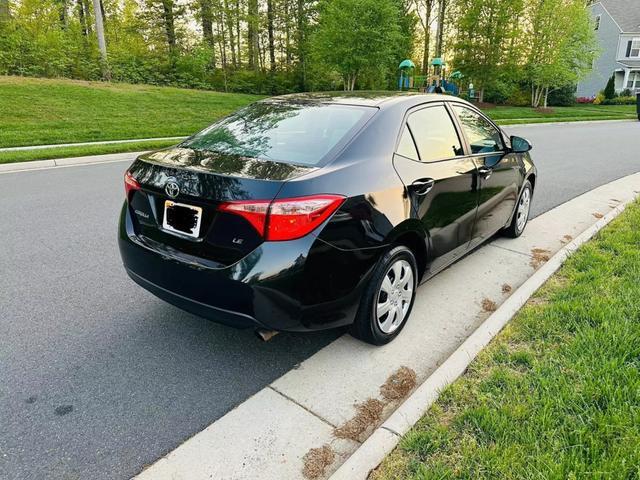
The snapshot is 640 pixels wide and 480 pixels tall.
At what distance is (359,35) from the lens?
2428cm

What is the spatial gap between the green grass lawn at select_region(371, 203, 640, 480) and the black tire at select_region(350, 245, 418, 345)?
1.96ft

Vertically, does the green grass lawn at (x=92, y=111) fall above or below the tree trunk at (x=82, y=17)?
below

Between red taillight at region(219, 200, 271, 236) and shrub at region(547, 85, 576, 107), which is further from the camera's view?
shrub at region(547, 85, 576, 107)

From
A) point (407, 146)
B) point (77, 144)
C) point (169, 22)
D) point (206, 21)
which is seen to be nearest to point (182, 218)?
point (407, 146)

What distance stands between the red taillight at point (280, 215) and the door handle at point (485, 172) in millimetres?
2052

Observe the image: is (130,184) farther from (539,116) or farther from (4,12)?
(539,116)

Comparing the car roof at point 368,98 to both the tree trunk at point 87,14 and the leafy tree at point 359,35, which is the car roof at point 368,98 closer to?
the leafy tree at point 359,35

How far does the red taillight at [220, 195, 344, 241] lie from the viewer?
92.6 inches

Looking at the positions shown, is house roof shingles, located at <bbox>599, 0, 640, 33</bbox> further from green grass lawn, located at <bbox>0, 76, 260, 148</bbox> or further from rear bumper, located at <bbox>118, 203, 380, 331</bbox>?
rear bumper, located at <bbox>118, 203, 380, 331</bbox>

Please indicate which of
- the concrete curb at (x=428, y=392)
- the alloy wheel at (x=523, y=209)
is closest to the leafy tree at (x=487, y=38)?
the alloy wheel at (x=523, y=209)

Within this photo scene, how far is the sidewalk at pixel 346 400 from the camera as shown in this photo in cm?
214

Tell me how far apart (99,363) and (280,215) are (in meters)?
1.51

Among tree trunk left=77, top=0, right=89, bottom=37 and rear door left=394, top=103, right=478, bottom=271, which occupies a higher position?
tree trunk left=77, top=0, right=89, bottom=37

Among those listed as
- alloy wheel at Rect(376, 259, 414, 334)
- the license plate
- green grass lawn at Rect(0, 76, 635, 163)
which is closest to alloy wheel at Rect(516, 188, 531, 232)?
alloy wheel at Rect(376, 259, 414, 334)
